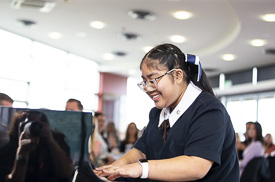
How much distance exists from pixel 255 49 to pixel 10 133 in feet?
23.2

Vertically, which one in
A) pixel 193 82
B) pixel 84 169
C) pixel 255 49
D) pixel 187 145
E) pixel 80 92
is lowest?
pixel 84 169

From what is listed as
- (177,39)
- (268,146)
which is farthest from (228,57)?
(268,146)

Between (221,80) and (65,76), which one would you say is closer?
(65,76)

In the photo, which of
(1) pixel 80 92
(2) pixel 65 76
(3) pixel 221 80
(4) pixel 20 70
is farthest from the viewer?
(3) pixel 221 80

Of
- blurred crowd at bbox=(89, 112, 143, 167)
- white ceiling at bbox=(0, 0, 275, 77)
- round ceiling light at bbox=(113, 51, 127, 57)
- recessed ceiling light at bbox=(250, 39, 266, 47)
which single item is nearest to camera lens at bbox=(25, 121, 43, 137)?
blurred crowd at bbox=(89, 112, 143, 167)

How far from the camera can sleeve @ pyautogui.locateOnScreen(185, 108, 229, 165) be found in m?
1.46

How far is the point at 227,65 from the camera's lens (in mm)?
9984

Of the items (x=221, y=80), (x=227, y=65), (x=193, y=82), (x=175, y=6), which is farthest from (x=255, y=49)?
(x=193, y=82)

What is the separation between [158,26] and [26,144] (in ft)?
18.7

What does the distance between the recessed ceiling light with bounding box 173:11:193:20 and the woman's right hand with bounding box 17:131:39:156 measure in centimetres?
487

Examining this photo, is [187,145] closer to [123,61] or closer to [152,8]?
[152,8]

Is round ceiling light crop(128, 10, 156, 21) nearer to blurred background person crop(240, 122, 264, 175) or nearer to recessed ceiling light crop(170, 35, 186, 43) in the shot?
recessed ceiling light crop(170, 35, 186, 43)

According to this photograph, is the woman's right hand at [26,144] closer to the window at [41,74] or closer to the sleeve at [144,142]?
the sleeve at [144,142]

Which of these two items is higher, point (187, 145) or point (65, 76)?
point (65, 76)
